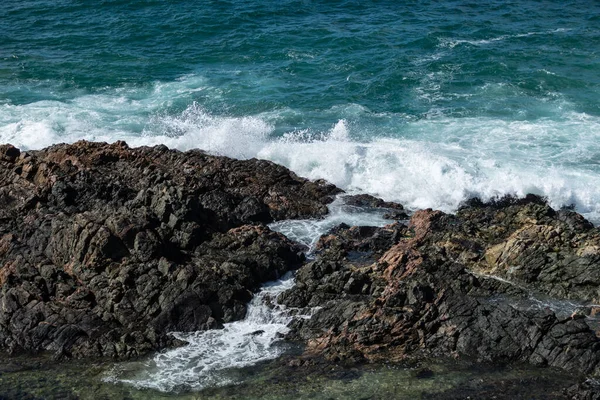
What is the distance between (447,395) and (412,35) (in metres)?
38.2

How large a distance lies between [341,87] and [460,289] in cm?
2410

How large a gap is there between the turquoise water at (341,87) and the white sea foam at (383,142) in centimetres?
11

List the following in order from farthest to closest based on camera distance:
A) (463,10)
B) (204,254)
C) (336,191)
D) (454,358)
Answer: (463,10) → (336,191) → (204,254) → (454,358)

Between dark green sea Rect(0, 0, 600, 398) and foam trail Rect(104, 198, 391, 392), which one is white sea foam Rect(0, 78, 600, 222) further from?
foam trail Rect(104, 198, 391, 392)

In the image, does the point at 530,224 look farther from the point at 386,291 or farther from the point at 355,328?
the point at 355,328

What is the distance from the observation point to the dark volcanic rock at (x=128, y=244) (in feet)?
85.5

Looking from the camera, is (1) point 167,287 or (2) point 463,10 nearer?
(1) point 167,287

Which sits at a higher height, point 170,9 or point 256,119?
point 170,9

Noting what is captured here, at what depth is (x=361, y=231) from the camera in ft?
102

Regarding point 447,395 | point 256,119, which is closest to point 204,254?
point 447,395

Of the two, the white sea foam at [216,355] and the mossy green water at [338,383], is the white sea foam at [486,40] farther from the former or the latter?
the mossy green water at [338,383]

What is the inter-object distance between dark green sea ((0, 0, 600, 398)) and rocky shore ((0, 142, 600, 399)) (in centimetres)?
546

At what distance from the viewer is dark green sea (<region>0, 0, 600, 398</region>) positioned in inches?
1515

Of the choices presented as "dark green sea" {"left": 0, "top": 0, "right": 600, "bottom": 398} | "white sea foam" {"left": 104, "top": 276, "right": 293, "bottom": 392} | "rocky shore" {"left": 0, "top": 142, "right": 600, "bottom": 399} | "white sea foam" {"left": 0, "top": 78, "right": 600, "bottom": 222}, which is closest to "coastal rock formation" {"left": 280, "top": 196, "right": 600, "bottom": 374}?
"rocky shore" {"left": 0, "top": 142, "right": 600, "bottom": 399}
